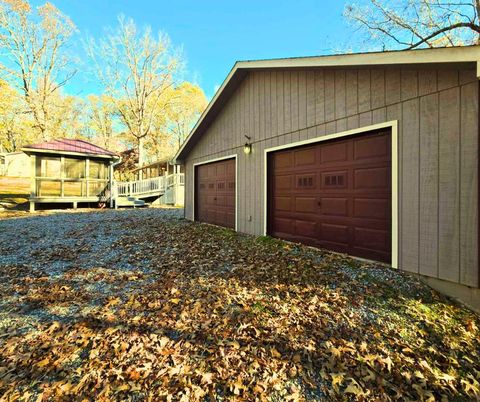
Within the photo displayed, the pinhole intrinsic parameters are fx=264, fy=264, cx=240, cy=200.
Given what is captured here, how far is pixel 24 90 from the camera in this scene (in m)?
19.0

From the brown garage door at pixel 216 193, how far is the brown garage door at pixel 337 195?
1900 millimetres

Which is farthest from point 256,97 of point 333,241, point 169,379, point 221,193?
point 169,379

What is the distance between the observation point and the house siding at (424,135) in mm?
3316

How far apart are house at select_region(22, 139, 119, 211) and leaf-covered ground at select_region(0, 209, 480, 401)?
9528 mm

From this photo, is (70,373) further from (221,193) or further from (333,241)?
(221,193)

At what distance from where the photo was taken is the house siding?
3.32 m

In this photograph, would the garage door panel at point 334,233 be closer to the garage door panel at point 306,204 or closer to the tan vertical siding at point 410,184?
the garage door panel at point 306,204

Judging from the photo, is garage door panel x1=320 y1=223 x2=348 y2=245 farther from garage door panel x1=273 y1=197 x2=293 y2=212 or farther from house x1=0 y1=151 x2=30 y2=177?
house x1=0 y1=151 x2=30 y2=177

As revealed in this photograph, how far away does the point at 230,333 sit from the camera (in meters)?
2.57

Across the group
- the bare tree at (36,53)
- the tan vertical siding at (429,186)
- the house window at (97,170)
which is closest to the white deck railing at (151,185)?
the house window at (97,170)

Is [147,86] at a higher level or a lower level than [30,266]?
higher

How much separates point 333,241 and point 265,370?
3455 mm

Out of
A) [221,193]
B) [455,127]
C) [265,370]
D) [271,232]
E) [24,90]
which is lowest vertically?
[265,370]

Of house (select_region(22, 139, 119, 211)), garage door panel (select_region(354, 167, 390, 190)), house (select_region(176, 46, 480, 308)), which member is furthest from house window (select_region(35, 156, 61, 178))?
garage door panel (select_region(354, 167, 390, 190))
